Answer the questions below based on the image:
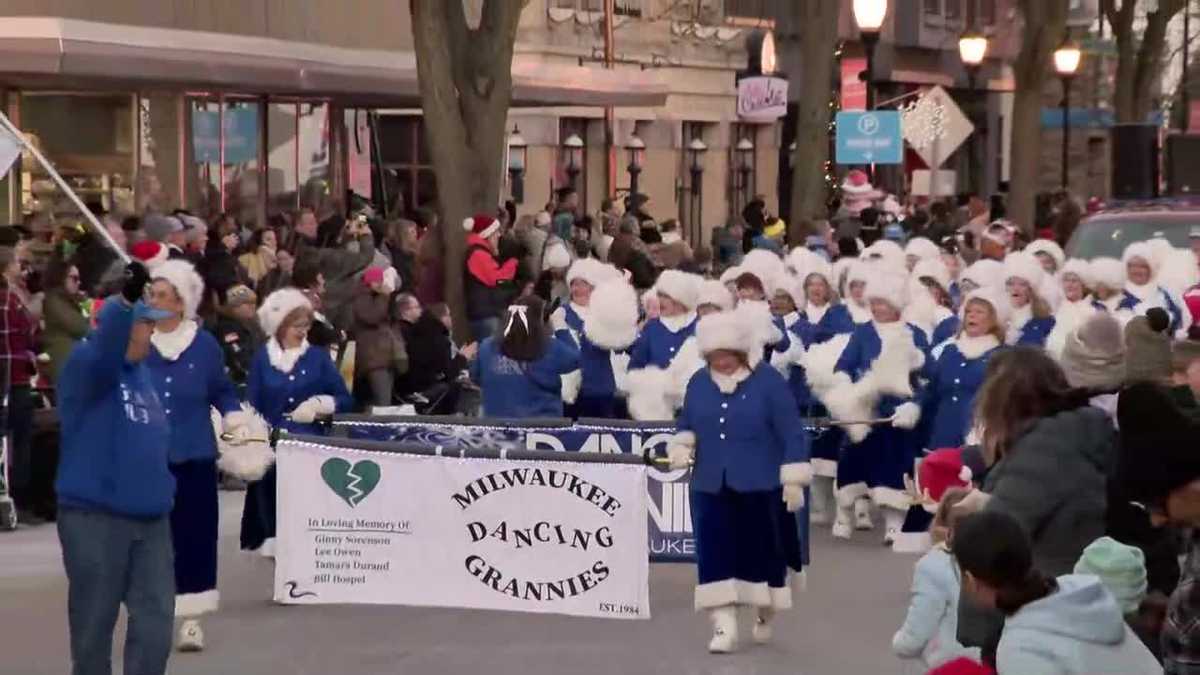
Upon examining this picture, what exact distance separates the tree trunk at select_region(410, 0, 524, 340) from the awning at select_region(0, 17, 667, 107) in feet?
10.4

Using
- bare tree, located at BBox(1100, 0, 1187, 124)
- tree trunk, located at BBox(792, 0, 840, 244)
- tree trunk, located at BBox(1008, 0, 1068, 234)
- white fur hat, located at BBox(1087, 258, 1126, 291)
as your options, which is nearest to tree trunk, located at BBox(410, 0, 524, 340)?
white fur hat, located at BBox(1087, 258, 1126, 291)

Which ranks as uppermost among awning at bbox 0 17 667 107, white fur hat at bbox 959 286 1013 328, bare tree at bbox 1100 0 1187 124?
bare tree at bbox 1100 0 1187 124

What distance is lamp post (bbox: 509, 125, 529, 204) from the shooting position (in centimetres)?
3841

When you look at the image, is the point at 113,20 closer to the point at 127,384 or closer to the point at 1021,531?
the point at 127,384

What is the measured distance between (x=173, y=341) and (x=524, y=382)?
11.1 ft

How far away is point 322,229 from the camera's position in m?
25.2

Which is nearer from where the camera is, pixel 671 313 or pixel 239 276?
pixel 671 313

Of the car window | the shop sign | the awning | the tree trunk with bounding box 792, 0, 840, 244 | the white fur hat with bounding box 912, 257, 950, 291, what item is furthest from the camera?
the shop sign

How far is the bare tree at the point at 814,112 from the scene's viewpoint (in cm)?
3136

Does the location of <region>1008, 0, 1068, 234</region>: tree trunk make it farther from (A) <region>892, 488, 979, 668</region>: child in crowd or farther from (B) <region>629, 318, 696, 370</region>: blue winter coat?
(A) <region>892, 488, 979, 668</region>: child in crowd

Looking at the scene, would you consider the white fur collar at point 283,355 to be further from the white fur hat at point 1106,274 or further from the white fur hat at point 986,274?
the white fur hat at point 1106,274

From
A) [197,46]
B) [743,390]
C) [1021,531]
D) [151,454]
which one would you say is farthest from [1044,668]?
[197,46]

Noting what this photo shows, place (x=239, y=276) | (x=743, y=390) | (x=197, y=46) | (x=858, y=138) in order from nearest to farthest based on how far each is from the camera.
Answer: (x=743, y=390), (x=239, y=276), (x=197, y=46), (x=858, y=138)

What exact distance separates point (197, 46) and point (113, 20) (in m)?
5.23
